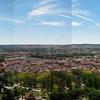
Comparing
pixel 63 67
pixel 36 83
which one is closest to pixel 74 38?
pixel 63 67

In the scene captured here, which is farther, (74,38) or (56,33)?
(74,38)

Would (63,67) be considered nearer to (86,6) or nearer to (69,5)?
(69,5)

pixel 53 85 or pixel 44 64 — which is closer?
pixel 53 85

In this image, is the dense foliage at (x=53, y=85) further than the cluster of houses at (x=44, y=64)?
No

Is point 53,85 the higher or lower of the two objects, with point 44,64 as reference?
lower

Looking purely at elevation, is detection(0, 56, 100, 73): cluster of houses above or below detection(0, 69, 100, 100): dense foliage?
above

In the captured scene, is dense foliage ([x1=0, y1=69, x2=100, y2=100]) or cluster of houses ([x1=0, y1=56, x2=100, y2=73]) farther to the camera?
cluster of houses ([x1=0, y1=56, x2=100, y2=73])

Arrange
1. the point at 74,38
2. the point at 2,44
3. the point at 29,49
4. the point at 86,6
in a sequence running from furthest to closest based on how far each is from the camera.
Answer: the point at 86,6, the point at 74,38, the point at 29,49, the point at 2,44

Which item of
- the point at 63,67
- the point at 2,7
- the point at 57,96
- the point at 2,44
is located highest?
the point at 2,7

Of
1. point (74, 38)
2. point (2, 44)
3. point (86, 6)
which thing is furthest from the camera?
point (86, 6)

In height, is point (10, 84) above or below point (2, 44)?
below

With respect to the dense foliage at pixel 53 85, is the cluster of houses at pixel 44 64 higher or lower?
higher
